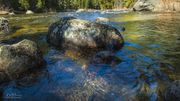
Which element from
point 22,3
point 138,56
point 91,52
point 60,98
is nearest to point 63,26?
point 91,52

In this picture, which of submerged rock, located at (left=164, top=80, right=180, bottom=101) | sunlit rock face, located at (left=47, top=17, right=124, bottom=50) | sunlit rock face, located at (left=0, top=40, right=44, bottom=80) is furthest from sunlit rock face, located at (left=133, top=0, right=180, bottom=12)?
submerged rock, located at (left=164, top=80, right=180, bottom=101)

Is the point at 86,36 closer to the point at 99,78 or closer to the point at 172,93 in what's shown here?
the point at 99,78

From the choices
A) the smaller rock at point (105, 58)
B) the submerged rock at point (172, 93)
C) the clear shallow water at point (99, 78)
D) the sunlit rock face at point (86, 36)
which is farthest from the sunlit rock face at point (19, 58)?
the submerged rock at point (172, 93)

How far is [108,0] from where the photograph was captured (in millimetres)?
91938

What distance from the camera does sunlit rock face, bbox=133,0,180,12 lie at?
152 feet

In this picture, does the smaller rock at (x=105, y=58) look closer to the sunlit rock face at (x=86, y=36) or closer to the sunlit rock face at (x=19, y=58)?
the sunlit rock face at (x=86, y=36)

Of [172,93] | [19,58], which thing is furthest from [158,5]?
[172,93]

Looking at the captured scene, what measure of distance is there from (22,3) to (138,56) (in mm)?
60713

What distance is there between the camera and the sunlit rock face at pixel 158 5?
4647 cm

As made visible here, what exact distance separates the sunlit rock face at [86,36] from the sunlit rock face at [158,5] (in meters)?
37.5

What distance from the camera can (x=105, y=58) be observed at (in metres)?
9.68

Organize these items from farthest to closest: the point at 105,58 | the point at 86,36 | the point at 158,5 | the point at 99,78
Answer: the point at 158,5, the point at 86,36, the point at 105,58, the point at 99,78

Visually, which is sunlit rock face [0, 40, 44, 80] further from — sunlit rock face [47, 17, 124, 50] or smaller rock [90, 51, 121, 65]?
sunlit rock face [47, 17, 124, 50]

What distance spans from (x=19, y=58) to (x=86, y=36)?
11.7 feet
